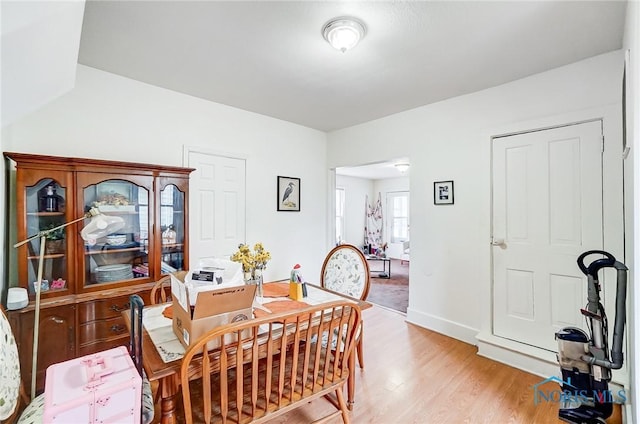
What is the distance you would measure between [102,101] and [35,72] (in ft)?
3.99

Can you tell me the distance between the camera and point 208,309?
121 cm

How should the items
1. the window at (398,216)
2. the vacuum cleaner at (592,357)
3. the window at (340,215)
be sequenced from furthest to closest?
the window at (398,216), the window at (340,215), the vacuum cleaner at (592,357)

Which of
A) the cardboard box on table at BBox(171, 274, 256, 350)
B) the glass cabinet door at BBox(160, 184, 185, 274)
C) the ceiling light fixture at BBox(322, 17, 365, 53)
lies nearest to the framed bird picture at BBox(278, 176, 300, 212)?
the glass cabinet door at BBox(160, 184, 185, 274)

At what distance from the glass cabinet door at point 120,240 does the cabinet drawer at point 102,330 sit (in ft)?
0.94

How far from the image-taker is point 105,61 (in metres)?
2.31

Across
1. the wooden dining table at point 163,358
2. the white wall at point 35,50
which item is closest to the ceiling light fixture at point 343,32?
the white wall at point 35,50

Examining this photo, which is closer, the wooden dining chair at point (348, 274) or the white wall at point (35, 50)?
the white wall at point (35, 50)

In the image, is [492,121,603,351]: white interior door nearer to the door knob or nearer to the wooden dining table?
the door knob

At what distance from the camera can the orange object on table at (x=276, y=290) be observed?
2.07 meters

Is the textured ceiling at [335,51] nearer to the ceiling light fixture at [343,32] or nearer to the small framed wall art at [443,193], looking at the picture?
the ceiling light fixture at [343,32]

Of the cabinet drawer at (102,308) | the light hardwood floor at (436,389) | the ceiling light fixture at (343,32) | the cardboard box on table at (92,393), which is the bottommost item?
the light hardwood floor at (436,389)

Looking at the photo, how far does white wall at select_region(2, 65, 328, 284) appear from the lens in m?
2.33

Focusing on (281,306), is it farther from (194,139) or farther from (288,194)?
(288,194)

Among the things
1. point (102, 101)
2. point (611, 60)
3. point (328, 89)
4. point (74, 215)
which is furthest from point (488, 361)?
point (102, 101)
